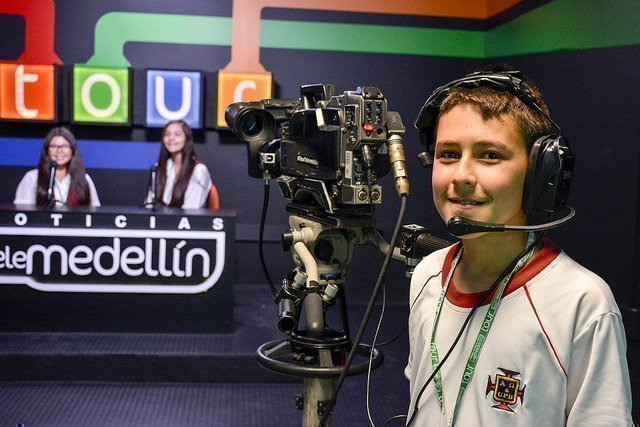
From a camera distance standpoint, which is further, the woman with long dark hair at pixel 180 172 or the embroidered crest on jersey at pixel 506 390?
the woman with long dark hair at pixel 180 172

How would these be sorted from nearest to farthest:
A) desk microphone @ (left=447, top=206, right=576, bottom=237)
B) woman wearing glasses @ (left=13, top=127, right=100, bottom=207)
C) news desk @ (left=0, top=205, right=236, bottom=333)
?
desk microphone @ (left=447, top=206, right=576, bottom=237) < news desk @ (left=0, top=205, right=236, bottom=333) < woman wearing glasses @ (left=13, top=127, right=100, bottom=207)

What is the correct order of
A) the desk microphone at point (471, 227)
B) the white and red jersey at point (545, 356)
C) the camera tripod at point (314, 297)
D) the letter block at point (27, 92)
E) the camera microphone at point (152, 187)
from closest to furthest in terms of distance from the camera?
the white and red jersey at point (545, 356) < the desk microphone at point (471, 227) < the camera tripod at point (314, 297) < the camera microphone at point (152, 187) < the letter block at point (27, 92)

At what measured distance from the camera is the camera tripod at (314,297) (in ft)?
7.49

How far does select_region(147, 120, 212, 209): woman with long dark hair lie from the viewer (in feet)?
17.7

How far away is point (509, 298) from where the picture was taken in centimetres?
121

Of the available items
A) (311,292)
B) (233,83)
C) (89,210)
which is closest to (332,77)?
(233,83)

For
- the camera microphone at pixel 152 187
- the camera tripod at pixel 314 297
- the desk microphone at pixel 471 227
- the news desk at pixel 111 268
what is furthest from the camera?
the camera microphone at pixel 152 187

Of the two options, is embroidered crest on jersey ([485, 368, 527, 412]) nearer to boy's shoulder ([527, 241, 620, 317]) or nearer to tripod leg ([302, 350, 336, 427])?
boy's shoulder ([527, 241, 620, 317])

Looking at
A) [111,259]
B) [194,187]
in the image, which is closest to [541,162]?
[111,259]

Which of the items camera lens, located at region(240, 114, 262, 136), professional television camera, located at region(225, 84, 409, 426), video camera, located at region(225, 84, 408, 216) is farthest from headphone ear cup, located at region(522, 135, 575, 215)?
camera lens, located at region(240, 114, 262, 136)

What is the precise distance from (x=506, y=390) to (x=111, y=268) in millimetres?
3336

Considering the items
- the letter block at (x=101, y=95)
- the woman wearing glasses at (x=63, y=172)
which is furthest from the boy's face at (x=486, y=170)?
the letter block at (x=101, y=95)

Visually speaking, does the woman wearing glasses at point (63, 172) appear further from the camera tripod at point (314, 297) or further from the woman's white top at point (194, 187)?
the camera tripod at point (314, 297)

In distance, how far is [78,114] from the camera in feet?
18.8
